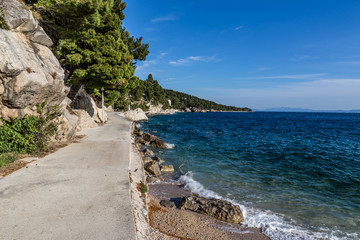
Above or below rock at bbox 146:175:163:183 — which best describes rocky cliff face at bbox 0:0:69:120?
above

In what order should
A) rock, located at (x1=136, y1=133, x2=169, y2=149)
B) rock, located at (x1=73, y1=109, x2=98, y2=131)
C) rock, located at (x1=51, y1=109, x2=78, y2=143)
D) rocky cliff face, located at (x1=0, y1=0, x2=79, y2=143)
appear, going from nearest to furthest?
rocky cliff face, located at (x1=0, y1=0, x2=79, y2=143) < rock, located at (x1=51, y1=109, x2=78, y2=143) < rock, located at (x1=73, y1=109, x2=98, y2=131) < rock, located at (x1=136, y1=133, x2=169, y2=149)

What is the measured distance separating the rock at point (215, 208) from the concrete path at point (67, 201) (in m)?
2.55

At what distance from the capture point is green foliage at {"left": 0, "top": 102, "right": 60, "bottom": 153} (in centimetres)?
747

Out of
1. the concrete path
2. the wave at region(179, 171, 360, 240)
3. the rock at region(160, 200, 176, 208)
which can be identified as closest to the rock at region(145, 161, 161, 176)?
the concrete path

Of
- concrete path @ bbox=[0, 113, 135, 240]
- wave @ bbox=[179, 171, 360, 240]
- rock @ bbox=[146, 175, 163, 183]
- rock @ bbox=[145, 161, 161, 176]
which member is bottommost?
wave @ bbox=[179, 171, 360, 240]

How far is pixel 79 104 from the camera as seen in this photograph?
66.6 feet

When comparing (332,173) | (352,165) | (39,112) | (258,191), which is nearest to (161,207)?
(258,191)

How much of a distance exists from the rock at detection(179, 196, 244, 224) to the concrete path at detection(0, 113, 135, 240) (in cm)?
255

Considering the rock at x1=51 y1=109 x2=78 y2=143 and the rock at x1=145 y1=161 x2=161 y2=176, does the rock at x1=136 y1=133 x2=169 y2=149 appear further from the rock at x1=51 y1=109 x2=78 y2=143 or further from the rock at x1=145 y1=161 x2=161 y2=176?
the rock at x1=51 y1=109 x2=78 y2=143

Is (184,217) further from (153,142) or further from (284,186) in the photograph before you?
(153,142)

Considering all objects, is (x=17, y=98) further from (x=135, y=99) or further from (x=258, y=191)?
(x=135, y=99)

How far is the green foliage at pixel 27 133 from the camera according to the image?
747 cm

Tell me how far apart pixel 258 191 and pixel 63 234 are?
327 inches

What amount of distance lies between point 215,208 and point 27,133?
8.17 m
